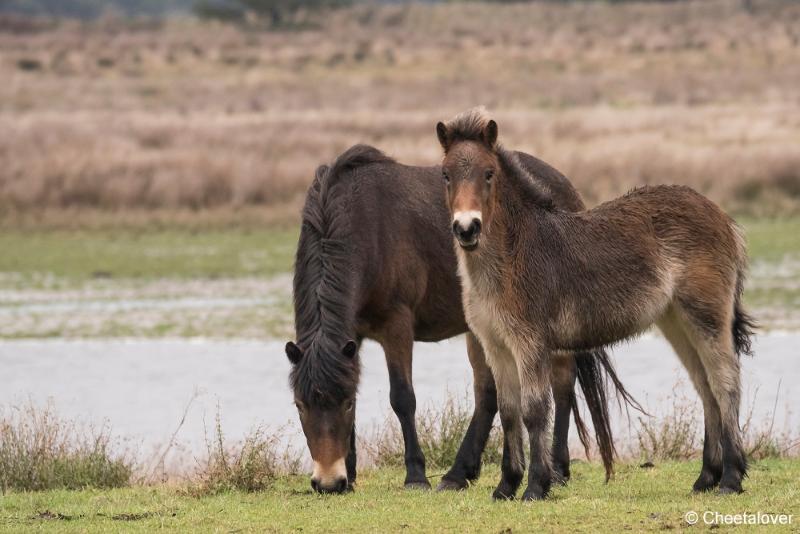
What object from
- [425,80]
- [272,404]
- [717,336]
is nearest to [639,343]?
[272,404]

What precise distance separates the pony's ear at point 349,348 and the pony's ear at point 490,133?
4.64 ft

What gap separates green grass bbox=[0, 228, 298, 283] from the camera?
21.9 meters

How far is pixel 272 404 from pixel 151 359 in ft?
10.0

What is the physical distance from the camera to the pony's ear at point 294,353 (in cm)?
759

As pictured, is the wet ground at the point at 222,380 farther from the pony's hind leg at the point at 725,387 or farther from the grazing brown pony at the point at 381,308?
the pony's hind leg at the point at 725,387

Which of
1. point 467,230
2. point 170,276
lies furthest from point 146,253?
point 467,230

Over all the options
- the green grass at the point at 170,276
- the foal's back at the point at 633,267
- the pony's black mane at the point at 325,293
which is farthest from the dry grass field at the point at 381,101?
the foal's back at the point at 633,267

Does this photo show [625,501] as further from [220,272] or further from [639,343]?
[220,272]

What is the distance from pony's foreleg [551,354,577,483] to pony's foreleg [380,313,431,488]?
973 millimetres

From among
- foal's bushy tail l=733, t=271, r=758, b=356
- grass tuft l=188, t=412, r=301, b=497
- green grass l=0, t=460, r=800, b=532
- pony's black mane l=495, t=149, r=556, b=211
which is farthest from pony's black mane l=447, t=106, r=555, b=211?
grass tuft l=188, t=412, r=301, b=497

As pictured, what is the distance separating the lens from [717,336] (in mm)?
7449

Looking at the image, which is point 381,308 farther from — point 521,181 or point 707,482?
point 707,482

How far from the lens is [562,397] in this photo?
8992 mm

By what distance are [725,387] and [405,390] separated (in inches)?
82.4
